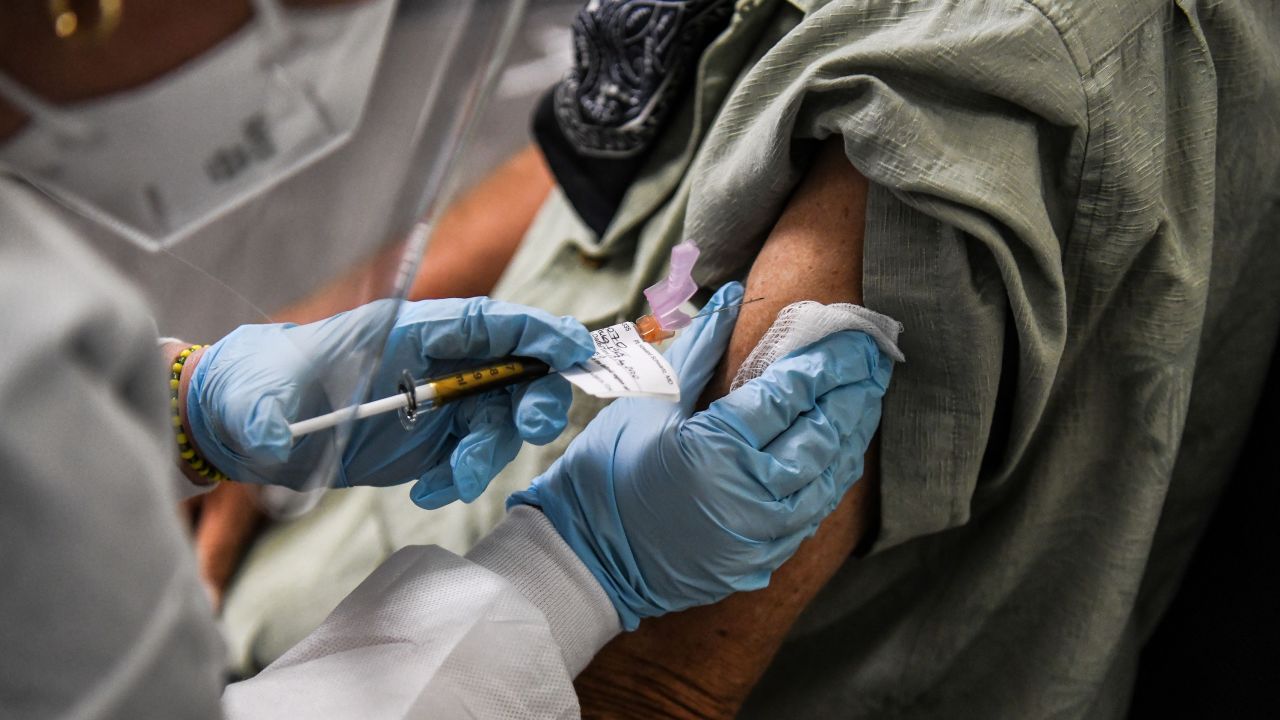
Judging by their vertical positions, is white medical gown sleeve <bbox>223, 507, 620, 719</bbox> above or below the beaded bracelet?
below

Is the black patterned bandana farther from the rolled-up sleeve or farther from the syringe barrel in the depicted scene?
the syringe barrel

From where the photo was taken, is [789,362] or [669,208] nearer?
[789,362]

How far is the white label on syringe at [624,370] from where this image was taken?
0.69 metres

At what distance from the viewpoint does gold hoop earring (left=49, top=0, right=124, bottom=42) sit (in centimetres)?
31

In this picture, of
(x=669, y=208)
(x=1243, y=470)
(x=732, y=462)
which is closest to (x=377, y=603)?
(x=732, y=462)

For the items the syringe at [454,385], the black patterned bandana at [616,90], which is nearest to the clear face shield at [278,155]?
the syringe at [454,385]

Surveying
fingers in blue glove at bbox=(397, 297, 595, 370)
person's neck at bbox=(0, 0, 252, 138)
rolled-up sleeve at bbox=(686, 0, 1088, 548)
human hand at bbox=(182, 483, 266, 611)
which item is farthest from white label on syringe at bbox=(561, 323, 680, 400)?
person's neck at bbox=(0, 0, 252, 138)

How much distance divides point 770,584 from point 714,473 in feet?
0.55

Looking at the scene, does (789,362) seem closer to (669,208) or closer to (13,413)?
(669,208)

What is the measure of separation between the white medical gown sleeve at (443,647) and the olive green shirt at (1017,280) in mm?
285

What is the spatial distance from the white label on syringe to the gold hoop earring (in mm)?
402

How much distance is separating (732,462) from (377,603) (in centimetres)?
30

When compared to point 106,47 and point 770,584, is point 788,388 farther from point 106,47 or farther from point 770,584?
point 106,47

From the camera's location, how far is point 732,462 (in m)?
0.75
